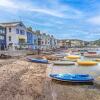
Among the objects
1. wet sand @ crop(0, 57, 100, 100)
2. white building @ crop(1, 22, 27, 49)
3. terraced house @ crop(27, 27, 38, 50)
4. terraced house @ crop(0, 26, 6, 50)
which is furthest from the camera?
terraced house @ crop(27, 27, 38, 50)

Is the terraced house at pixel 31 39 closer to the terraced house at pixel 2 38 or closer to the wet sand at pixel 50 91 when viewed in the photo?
the terraced house at pixel 2 38

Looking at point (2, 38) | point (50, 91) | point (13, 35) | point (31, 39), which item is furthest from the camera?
point (31, 39)

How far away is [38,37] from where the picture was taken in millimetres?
110500

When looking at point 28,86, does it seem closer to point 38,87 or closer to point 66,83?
point 38,87

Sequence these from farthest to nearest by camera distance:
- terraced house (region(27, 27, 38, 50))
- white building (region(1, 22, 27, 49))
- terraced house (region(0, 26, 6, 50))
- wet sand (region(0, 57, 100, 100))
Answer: terraced house (region(27, 27, 38, 50)) < white building (region(1, 22, 27, 49)) < terraced house (region(0, 26, 6, 50)) < wet sand (region(0, 57, 100, 100))

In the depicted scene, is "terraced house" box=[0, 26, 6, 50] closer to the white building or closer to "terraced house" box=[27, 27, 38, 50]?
the white building

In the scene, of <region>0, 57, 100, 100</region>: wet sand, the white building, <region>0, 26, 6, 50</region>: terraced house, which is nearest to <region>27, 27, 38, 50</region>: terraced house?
the white building

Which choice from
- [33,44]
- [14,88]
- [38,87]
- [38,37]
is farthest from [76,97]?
[38,37]

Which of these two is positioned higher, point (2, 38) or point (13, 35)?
point (13, 35)

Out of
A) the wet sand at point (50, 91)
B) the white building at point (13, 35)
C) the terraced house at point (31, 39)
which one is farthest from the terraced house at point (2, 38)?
the wet sand at point (50, 91)

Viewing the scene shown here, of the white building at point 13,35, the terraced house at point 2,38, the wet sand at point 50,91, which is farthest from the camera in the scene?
the white building at point 13,35

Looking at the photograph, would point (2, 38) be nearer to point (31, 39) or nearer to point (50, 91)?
point (31, 39)

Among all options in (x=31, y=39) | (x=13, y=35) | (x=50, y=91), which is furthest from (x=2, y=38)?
(x=50, y=91)

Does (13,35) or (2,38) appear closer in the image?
(2,38)
